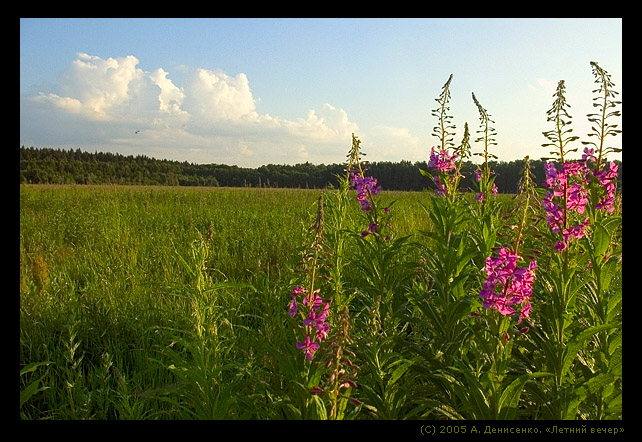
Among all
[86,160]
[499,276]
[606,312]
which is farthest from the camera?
[86,160]

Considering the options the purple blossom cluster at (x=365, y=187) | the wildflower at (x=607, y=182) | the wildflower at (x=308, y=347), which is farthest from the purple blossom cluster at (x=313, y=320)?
the wildflower at (x=607, y=182)

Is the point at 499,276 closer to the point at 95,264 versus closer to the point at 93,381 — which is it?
the point at 93,381

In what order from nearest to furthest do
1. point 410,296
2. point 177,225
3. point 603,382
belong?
point 603,382 → point 410,296 → point 177,225

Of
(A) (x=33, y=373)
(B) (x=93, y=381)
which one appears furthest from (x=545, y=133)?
(A) (x=33, y=373)

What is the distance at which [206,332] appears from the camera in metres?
2.79

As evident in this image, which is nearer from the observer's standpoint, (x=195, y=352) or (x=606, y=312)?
(x=195, y=352)

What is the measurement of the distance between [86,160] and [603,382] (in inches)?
1909

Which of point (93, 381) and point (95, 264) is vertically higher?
point (95, 264)

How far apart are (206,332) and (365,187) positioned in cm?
179

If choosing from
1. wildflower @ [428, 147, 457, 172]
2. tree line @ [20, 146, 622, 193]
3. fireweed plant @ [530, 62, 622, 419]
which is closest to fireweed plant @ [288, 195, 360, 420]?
fireweed plant @ [530, 62, 622, 419]

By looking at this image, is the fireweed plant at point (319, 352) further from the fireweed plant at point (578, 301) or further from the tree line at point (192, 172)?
the tree line at point (192, 172)

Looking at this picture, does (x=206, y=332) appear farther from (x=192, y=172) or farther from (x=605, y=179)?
(x=192, y=172)

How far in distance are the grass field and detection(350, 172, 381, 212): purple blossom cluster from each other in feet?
1.43

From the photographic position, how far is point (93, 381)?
342cm
